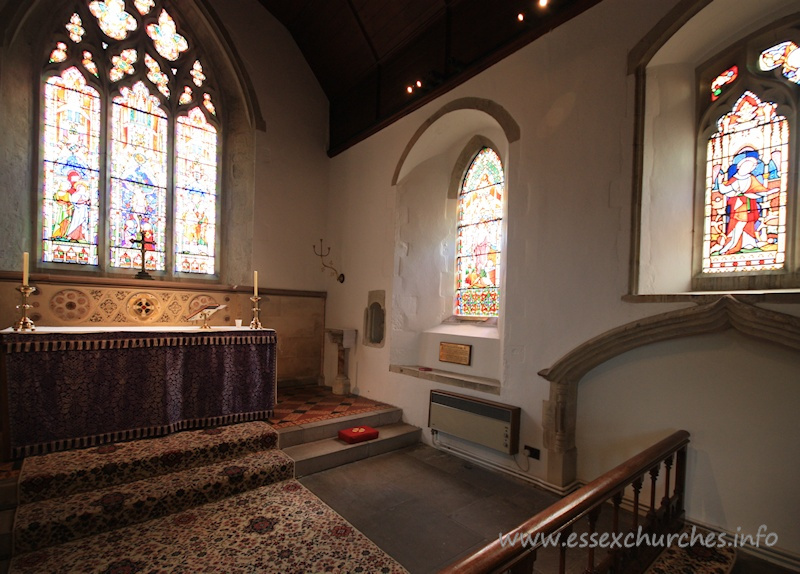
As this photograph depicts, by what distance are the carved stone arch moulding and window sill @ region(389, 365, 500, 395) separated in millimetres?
605

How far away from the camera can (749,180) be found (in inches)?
113

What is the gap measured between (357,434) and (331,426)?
298 mm

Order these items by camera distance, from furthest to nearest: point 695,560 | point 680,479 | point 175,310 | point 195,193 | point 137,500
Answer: point 195,193 < point 175,310 < point 137,500 < point 680,479 < point 695,560

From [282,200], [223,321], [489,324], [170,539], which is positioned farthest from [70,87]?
[489,324]

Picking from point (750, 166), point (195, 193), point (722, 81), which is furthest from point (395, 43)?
point (750, 166)

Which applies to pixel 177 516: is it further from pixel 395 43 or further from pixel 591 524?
pixel 395 43

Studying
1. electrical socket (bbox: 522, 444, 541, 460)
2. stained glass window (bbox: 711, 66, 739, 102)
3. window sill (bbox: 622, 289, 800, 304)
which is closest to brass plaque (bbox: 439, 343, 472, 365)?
electrical socket (bbox: 522, 444, 541, 460)

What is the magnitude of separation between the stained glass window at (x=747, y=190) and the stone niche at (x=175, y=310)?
15.6 ft

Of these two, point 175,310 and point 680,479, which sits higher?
point 175,310

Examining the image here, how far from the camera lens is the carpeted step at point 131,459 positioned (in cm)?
276

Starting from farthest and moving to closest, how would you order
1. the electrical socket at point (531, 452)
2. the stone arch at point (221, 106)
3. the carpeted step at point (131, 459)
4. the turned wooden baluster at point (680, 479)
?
the stone arch at point (221, 106) < the electrical socket at point (531, 452) < the carpeted step at point (131, 459) < the turned wooden baluster at point (680, 479)

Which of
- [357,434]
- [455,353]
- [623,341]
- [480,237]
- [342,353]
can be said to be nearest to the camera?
[623,341]

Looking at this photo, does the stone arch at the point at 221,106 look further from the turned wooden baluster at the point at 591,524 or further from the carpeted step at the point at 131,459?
the turned wooden baluster at the point at 591,524

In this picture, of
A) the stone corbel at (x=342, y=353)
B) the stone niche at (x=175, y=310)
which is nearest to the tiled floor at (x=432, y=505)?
the stone corbel at (x=342, y=353)
